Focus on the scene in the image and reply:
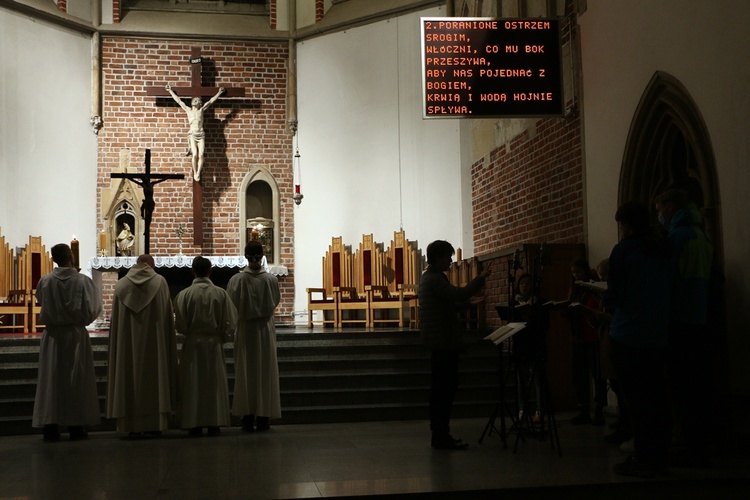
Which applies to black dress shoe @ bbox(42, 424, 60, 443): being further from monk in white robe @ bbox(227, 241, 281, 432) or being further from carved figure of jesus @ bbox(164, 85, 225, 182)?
carved figure of jesus @ bbox(164, 85, 225, 182)

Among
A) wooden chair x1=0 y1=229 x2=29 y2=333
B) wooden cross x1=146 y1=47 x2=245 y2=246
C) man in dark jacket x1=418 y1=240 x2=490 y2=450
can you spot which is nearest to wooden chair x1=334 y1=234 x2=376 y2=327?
wooden cross x1=146 y1=47 x2=245 y2=246

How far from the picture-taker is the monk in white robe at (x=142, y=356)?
23.3 feet

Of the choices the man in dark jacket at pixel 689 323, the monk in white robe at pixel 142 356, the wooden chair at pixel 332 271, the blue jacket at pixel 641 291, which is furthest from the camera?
the wooden chair at pixel 332 271

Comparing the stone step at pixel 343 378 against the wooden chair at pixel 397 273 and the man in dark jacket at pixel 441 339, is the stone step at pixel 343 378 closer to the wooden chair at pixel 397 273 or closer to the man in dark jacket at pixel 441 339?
the man in dark jacket at pixel 441 339

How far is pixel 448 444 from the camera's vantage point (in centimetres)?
588

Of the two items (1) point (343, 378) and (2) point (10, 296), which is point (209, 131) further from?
(1) point (343, 378)

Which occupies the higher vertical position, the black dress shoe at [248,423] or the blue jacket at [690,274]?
the blue jacket at [690,274]

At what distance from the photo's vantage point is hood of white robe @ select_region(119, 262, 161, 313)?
7.33 metres

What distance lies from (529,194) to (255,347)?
395 centimetres

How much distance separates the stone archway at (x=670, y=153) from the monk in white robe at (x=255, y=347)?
3217 mm

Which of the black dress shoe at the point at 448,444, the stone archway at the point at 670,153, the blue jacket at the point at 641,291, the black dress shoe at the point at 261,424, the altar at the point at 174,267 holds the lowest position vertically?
the black dress shoe at the point at 261,424

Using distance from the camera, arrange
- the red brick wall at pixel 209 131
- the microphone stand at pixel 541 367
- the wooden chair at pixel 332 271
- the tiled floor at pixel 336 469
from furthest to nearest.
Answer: the red brick wall at pixel 209 131
the wooden chair at pixel 332 271
the microphone stand at pixel 541 367
the tiled floor at pixel 336 469

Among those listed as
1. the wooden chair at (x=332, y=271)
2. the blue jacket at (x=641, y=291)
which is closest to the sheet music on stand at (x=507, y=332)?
the blue jacket at (x=641, y=291)

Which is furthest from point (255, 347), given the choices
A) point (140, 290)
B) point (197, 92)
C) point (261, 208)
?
point (197, 92)
